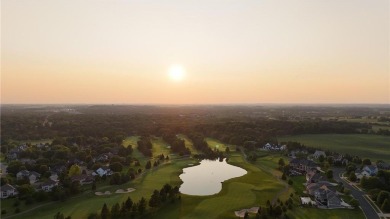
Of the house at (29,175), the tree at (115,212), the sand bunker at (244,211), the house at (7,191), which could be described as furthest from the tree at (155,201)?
the house at (29,175)

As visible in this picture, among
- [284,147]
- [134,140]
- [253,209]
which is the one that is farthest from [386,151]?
[134,140]

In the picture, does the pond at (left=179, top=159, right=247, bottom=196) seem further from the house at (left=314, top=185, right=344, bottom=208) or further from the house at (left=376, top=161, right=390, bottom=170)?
the house at (left=376, top=161, right=390, bottom=170)

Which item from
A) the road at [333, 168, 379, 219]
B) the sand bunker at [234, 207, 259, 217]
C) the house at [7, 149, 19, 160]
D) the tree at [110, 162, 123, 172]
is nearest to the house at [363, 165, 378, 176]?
the road at [333, 168, 379, 219]

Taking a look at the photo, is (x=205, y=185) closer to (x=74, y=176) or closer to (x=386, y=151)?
(x=74, y=176)

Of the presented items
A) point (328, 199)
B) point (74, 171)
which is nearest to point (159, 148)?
point (74, 171)

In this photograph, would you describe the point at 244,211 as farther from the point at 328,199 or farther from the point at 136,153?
the point at 136,153

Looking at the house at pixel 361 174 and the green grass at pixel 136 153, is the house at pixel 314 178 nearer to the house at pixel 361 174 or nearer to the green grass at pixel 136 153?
the house at pixel 361 174
